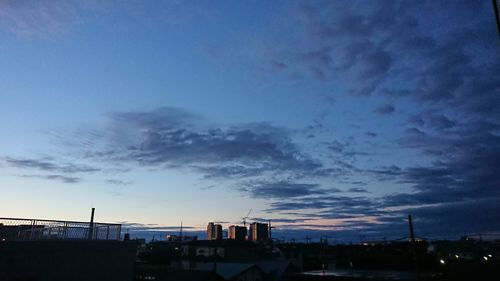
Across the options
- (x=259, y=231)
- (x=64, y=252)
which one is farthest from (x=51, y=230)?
(x=259, y=231)

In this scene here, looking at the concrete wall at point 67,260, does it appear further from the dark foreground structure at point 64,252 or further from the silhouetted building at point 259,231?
the silhouetted building at point 259,231

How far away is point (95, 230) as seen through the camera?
23562 millimetres

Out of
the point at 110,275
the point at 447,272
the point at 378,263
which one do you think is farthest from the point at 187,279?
the point at 378,263

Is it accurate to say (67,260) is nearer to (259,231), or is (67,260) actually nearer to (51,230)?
(51,230)

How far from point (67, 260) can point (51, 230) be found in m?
2.05

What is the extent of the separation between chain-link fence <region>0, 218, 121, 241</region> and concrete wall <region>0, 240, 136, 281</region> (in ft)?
3.09

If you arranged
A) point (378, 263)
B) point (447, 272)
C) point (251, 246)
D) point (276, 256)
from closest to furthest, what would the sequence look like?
point (447, 272) < point (378, 263) < point (251, 246) < point (276, 256)

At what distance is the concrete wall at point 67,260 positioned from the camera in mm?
18906

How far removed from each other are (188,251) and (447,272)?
52007 mm

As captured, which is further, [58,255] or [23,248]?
[58,255]

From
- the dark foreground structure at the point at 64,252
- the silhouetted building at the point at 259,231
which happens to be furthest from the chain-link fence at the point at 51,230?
the silhouetted building at the point at 259,231

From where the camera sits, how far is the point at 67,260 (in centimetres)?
2119

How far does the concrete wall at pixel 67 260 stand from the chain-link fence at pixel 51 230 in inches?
37.0

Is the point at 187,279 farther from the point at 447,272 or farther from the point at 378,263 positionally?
the point at 378,263
